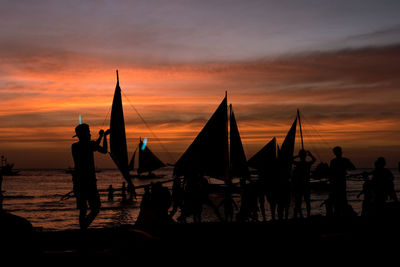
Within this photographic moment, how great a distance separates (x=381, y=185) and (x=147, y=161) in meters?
70.2

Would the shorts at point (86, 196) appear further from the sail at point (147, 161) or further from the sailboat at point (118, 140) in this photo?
the sail at point (147, 161)

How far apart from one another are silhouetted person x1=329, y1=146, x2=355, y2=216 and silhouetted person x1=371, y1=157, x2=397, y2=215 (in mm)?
605

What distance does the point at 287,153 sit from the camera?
15.8m

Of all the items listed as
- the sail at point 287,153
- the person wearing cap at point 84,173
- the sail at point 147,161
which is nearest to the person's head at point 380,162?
the sail at point 287,153

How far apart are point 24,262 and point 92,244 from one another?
316cm

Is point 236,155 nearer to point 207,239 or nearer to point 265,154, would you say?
point 265,154

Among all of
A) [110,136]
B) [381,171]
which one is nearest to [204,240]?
[110,136]

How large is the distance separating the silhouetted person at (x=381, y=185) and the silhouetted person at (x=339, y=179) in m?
0.60

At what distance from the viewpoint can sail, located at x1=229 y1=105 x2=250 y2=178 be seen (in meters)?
18.3

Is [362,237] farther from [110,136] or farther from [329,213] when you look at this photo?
[329,213]

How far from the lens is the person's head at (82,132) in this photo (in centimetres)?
727

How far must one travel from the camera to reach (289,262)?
5.34 m

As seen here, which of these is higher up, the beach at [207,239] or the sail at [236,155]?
the sail at [236,155]

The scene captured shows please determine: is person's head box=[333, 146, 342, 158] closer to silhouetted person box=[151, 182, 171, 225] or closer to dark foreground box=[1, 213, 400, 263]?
dark foreground box=[1, 213, 400, 263]
